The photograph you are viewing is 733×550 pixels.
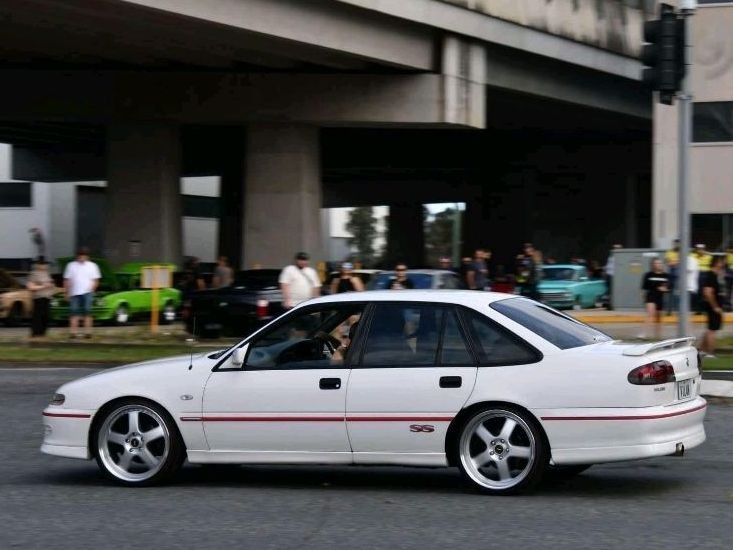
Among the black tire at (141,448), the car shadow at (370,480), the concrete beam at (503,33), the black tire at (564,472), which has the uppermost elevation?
the concrete beam at (503,33)

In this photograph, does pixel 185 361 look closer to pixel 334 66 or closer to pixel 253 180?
pixel 334 66

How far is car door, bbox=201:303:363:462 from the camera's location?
8617mm

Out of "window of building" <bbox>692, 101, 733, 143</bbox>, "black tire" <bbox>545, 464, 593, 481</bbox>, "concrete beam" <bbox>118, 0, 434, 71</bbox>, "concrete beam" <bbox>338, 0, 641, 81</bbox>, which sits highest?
"concrete beam" <bbox>338, 0, 641, 81</bbox>

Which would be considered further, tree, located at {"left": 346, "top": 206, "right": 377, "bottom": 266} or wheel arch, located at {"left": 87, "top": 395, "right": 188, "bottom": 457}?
tree, located at {"left": 346, "top": 206, "right": 377, "bottom": 266}

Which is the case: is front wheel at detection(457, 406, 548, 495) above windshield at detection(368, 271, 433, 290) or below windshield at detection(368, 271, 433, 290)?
below

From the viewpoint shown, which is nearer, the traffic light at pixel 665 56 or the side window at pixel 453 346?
the side window at pixel 453 346

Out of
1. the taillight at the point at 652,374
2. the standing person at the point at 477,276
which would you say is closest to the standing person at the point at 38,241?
the standing person at the point at 477,276

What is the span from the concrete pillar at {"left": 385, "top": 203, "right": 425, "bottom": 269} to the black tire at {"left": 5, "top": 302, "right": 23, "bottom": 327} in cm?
5259

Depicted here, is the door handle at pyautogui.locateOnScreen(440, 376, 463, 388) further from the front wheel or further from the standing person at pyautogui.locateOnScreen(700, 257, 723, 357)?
the standing person at pyautogui.locateOnScreen(700, 257, 723, 357)

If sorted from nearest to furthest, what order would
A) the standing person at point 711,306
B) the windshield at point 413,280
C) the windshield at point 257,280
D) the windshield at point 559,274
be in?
the standing person at point 711,306 → the windshield at point 413,280 → the windshield at point 257,280 → the windshield at point 559,274

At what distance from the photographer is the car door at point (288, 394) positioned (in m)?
8.62

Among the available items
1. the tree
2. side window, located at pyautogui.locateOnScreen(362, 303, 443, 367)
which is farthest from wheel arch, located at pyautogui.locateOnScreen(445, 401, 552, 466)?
the tree

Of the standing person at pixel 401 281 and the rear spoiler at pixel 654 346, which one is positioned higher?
the standing person at pixel 401 281

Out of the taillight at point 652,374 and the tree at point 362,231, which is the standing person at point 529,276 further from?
the tree at point 362,231
